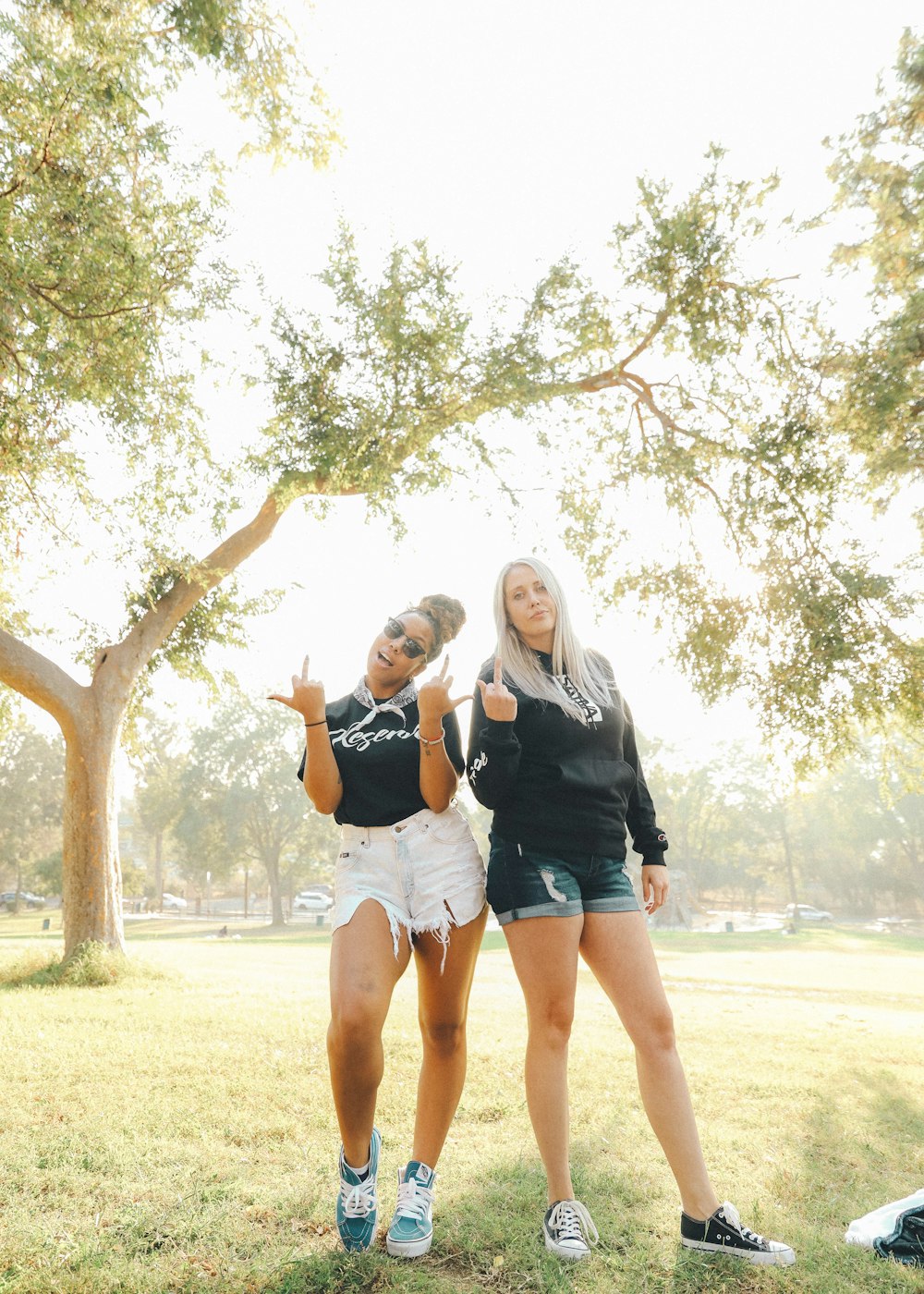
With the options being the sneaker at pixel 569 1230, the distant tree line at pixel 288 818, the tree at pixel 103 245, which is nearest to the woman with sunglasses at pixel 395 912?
the sneaker at pixel 569 1230

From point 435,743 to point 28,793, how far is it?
2141 inches

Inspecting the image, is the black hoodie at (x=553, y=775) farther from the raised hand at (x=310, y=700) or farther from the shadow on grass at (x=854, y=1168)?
the shadow on grass at (x=854, y=1168)

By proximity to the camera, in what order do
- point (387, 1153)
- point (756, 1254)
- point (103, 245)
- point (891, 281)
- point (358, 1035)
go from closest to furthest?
point (756, 1254), point (358, 1035), point (387, 1153), point (103, 245), point (891, 281)

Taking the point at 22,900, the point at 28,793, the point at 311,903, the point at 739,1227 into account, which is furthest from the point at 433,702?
the point at 311,903

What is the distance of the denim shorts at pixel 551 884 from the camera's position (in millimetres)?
3279

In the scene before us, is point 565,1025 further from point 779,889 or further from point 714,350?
point 779,889

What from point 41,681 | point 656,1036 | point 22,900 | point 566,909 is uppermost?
point 41,681

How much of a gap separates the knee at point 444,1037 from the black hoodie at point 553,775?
76 cm

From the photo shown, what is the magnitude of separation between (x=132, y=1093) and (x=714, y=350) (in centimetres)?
1045

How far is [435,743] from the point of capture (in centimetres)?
342

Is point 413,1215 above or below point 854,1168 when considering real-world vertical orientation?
above

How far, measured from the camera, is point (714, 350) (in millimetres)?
11234

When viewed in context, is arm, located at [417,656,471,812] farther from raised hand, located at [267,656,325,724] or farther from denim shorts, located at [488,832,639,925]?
raised hand, located at [267,656,325,724]

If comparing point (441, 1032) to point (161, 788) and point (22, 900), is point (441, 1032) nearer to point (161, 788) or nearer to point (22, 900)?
point (161, 788)
